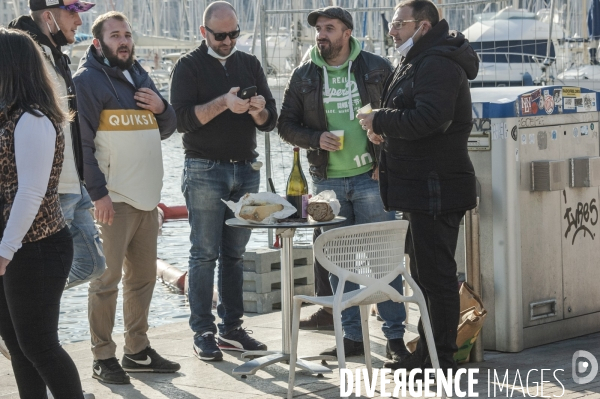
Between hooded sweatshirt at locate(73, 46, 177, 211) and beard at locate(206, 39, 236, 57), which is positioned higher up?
beard at locate(206, 39, 236, 57)

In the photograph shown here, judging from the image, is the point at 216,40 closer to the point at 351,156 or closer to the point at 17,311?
the point at 351,156

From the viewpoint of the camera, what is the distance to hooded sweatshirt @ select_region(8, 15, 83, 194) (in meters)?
5.35

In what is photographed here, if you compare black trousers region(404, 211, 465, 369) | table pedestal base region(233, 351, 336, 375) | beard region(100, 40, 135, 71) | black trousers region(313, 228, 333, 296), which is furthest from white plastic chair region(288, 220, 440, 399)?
beard region(100, 40, 135, 71)

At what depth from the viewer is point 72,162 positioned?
539cm

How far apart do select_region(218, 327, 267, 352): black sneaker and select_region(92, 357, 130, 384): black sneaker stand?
96 cm

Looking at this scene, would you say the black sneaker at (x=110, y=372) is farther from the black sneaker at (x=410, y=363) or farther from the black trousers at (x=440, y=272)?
the black trousers at (x=440, y=272)

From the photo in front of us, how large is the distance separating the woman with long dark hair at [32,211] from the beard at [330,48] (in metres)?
2.56

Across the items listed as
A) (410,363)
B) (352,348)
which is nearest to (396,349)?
(352,348)

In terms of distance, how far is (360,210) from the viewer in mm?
6613

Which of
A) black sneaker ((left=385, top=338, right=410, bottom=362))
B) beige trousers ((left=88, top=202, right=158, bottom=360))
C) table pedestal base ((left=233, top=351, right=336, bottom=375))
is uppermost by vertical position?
beige trousers ((left=88, top=202, right=158, bottom=360))

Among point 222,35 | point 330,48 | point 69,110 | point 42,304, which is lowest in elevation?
point 42,304

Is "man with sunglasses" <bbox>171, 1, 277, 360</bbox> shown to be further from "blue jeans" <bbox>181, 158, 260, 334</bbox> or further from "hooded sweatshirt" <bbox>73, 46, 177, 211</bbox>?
"hooded sweatshirt" <bbox>73, 46, 177, 211</bbox>

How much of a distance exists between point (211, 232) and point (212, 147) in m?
0.55

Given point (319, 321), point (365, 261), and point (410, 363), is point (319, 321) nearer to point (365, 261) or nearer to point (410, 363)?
point (410, 363)
